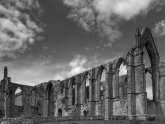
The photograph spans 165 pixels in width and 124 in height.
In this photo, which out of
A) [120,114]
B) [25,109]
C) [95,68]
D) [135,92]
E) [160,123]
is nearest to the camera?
[160,123]

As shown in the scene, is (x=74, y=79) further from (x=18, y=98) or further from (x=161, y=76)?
(x=18, y=98)

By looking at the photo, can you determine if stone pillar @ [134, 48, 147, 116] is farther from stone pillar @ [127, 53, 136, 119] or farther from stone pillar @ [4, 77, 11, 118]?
stone pillar @ [4, 77, 11, 118]

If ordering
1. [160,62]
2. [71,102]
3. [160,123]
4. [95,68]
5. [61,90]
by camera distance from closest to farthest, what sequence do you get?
1. [160,123]
2. [160,62]
3. [95,68]
4. [71,102]
5. [61,90]

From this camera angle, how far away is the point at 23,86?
2217 inches

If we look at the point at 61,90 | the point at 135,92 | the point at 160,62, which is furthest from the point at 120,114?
the point at 61,90

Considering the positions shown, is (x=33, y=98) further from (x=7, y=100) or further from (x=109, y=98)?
(x=109, y=98)

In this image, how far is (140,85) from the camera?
34.5m

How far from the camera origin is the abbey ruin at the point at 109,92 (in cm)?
3488

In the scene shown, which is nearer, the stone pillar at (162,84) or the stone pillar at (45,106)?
the stone pillar at (162,84)

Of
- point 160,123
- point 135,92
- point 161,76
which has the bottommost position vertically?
point 160,123

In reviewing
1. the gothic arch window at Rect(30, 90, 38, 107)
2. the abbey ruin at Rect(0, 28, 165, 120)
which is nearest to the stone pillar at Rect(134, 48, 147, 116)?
the abbey ruin at Rect(0, 28, 165, 120)

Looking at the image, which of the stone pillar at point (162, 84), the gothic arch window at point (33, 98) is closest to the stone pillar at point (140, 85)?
the stone pillar at point (162, 84)

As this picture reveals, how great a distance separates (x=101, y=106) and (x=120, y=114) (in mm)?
4372

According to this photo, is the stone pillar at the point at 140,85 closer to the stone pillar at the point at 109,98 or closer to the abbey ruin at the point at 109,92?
the abbey ruin at the point at 109,92
